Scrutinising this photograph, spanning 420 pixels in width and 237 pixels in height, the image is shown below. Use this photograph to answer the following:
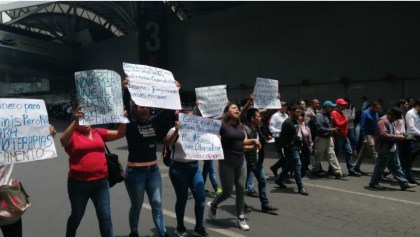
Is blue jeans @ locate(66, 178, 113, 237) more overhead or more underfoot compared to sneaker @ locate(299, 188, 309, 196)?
more overhead

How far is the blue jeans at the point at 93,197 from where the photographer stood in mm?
4023

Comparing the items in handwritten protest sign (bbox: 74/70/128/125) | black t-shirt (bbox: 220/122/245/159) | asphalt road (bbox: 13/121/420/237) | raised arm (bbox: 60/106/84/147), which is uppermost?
handwritten protest sign (bbox: 74/70/128/125)

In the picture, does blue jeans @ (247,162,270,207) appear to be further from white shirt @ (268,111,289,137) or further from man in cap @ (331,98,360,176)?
man in cap @ (331,98,360,176)

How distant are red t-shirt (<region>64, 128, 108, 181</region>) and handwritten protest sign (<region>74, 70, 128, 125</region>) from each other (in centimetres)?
22

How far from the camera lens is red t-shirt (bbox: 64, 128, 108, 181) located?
4.00 metres

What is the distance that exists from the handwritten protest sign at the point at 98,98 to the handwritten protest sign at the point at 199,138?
889 millimetres

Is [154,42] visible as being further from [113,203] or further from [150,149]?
[150,149]

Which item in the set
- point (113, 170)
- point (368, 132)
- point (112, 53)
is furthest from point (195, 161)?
point (112, 53)

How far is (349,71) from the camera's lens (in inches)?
650

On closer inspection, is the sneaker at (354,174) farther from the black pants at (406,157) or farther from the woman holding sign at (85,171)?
the woman holding sign at (85,171)

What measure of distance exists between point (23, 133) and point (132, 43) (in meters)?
26.6

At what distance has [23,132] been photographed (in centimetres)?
377

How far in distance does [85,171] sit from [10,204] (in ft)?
2.40

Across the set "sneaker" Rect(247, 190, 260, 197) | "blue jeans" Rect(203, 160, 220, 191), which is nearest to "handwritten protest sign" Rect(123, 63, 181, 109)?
"blue jeans" Rect(203, 160, 220, 191)
